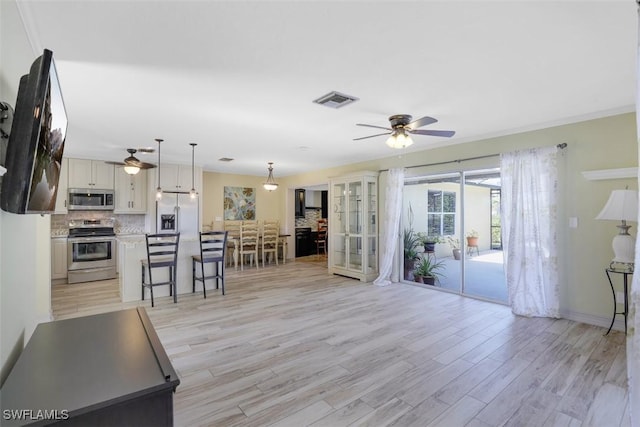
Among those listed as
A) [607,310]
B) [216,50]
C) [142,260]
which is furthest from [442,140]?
[142,260]

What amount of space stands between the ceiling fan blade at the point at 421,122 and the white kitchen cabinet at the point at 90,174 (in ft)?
19.7

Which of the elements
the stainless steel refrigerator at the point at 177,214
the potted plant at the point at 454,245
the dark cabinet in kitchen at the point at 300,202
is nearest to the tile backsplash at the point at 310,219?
the dark cabinet in kitchen at the point at 300,202

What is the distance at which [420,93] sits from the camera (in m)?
2.87

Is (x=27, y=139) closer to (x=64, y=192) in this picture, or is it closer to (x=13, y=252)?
(x=13, y=252)

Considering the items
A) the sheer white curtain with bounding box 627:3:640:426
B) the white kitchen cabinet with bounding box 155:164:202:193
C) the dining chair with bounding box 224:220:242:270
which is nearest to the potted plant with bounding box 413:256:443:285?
the dining chair with bounding box 224:220:242:270

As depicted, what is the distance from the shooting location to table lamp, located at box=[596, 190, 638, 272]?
9.65 feet

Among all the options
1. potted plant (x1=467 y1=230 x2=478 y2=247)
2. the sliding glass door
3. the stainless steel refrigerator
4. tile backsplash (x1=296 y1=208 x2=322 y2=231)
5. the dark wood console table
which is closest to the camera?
the dark wood console table

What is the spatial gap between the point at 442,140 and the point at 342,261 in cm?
307

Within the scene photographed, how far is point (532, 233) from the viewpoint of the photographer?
383 cm

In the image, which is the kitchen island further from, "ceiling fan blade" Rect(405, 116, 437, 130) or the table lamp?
the table lamp

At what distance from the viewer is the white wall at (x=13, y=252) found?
48.6 inches

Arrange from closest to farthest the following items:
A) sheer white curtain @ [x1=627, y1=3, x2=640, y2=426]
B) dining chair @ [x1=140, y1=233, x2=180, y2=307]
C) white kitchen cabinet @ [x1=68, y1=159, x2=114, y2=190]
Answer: sheer white curtain @ [x1=627, y1=3, x2=640, y2=426] → dining chair @ [x1=140, y1=233, x2=180, y2=307] → white kitchen cabinet @ [x1=68, y1=159, x2=114, y2=190]

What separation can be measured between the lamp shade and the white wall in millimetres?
4528

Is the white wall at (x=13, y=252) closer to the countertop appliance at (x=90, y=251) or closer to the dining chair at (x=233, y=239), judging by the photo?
the countertop appliance at (x=90, y=251)
